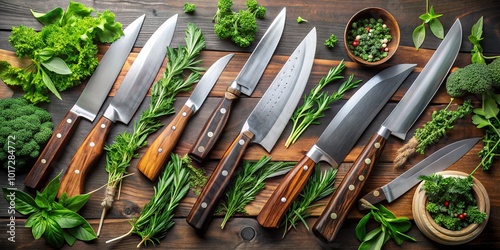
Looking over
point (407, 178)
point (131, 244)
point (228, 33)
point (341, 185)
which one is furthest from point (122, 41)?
point (407, 178)

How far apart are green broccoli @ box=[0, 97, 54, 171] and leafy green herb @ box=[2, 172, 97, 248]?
4.7 inches

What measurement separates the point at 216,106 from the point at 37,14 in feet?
2.59

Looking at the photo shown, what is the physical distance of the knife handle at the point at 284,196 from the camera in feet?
6.55

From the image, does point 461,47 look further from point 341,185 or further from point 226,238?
point 226,238

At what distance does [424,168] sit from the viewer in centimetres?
212

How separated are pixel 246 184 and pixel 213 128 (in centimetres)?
26

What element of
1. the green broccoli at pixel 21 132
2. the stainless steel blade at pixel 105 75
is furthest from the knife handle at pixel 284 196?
the green broccoli at pixel 21 132

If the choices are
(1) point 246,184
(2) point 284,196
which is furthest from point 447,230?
(1) point 246,184

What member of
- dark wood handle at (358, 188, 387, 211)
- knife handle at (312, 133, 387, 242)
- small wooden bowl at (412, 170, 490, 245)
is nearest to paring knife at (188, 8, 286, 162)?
knife handle at (312, 133, 387, 242)

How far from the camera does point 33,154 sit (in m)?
1.95

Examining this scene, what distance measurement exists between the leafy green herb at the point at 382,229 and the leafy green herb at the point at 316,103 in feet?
1.23

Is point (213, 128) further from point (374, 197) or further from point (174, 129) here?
point (374, 197)

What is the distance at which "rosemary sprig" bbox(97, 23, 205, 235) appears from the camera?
2.01 m

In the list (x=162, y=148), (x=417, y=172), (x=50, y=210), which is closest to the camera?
(x=50, y=210)
